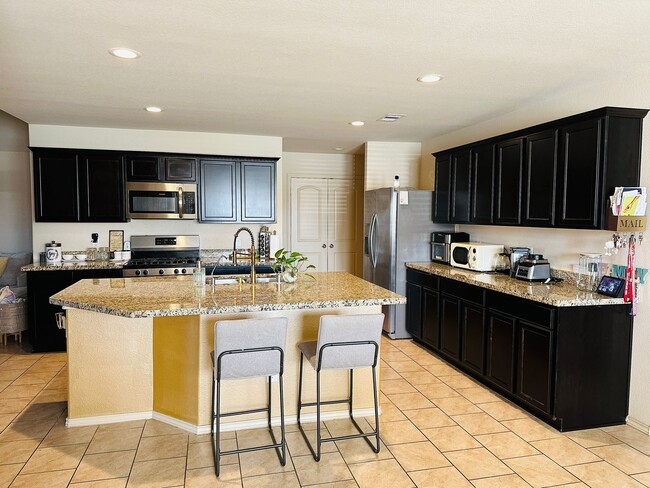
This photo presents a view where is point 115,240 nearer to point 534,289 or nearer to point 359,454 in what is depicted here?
point 359,454

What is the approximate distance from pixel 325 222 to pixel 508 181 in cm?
382

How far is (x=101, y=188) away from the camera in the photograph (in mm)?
5301

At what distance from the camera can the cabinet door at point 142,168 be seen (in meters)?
5.37

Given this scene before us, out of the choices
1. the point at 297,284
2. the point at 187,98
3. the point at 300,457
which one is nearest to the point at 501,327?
the point at 297,284

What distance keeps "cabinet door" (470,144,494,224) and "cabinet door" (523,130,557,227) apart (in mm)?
513

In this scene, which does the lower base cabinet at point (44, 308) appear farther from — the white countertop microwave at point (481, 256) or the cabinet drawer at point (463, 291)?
the white countertop microwave at point (481, 256)

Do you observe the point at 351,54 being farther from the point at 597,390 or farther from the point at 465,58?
the point at 597,390

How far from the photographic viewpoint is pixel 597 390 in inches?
128

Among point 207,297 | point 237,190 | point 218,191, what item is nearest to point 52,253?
point 218,191

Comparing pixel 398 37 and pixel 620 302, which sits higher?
pixel 398 37

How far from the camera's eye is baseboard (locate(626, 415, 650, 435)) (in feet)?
10.4

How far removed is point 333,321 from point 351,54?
1.67m

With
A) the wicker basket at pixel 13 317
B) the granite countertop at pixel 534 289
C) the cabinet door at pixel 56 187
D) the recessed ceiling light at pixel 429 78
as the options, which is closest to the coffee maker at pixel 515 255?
the granite countertop at pixel 534 289

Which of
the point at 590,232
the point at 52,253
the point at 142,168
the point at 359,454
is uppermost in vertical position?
the point at 142,168
